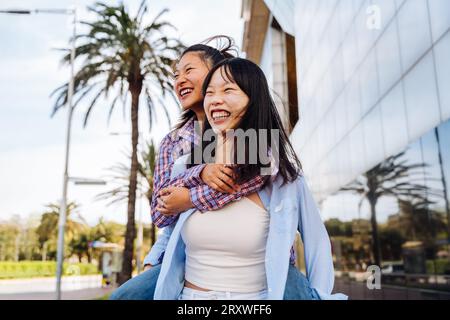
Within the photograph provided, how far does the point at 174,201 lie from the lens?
135 centimetres

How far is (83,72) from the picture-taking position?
15328 millimetres

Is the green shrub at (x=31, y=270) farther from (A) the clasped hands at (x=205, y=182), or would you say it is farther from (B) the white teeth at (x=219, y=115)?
(B) the white teeth at (x=219, y=115)

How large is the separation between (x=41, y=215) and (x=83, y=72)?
33.8 m

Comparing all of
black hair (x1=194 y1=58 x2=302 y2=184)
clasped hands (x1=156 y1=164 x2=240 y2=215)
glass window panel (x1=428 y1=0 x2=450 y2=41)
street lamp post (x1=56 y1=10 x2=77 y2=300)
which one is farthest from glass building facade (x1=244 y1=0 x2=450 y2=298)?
street lamp post (x1=56 y1=10 x2=77 y2=300)

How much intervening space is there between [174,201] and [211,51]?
0.60 metres

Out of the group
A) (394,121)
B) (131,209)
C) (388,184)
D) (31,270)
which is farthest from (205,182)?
(31,270)

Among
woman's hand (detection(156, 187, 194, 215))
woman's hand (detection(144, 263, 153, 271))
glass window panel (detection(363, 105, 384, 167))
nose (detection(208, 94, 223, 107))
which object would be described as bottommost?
woman's hand (detection(144, 263, 153, 271))

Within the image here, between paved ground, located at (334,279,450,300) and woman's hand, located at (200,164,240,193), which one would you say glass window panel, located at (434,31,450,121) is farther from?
woman's hand, located at (200,164,240,193)

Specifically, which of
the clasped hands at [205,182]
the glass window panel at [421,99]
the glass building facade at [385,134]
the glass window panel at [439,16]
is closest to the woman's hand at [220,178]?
the clasped hands at [205,182]

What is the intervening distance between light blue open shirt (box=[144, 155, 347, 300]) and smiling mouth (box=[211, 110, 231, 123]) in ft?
0.81

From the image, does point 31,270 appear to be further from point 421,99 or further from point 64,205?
point 421,99

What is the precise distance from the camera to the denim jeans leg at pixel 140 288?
127 centimetres

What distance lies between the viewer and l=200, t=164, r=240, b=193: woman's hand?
1.25m
